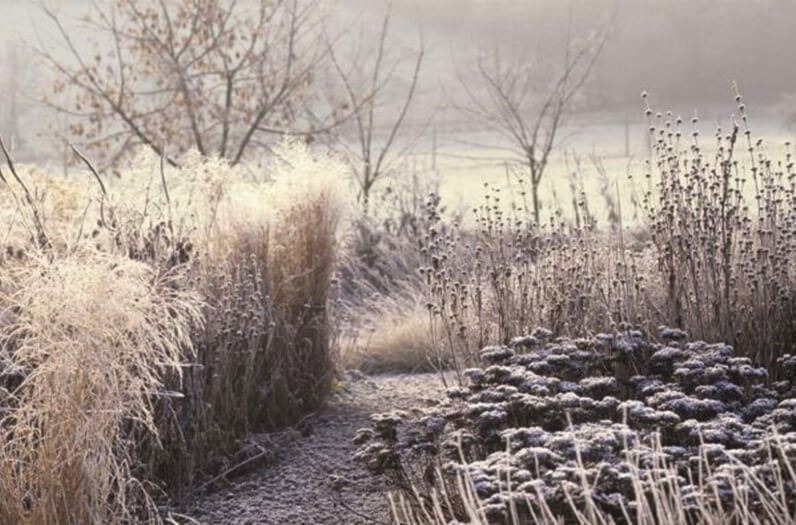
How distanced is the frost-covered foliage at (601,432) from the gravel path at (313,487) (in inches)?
9.6

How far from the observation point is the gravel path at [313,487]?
4.44 metres

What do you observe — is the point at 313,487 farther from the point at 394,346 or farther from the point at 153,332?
the point at 394,346

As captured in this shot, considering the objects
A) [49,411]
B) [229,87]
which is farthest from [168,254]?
[229,87]

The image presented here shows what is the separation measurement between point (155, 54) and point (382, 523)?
959cm

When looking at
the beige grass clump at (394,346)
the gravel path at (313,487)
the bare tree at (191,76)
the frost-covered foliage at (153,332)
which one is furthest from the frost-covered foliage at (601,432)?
the bare tree at (191,76)

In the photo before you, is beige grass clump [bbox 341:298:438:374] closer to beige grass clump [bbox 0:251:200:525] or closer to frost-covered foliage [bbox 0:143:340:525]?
frost-covered foliage [bbox 0:143:340:525]

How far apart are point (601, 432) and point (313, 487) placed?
181 centimetres

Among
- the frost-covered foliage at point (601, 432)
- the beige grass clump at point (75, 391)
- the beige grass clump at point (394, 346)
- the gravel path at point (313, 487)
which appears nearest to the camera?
the frost-covered foliage at point (601, 432)

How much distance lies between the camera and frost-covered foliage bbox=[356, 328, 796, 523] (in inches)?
124

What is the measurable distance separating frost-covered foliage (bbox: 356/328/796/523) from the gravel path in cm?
24

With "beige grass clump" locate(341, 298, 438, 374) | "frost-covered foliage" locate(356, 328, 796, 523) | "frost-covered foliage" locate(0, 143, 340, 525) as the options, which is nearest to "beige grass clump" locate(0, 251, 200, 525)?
"frost-covered foliage" locate(0, 143, 340, 525)

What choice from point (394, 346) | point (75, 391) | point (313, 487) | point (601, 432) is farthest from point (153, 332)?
point (394, 346)

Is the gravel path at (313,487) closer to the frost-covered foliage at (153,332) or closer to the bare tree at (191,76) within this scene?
the frost-covered foliage at (153,332)

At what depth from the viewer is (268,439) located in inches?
214
